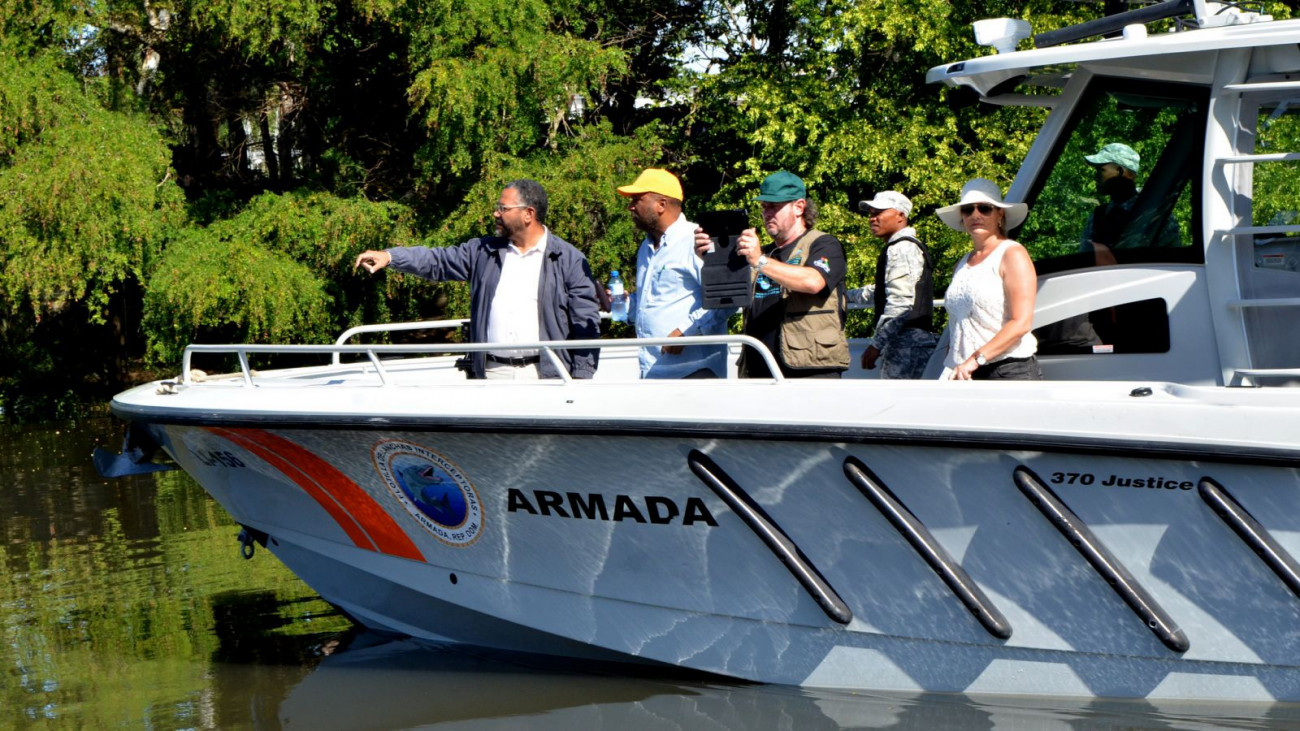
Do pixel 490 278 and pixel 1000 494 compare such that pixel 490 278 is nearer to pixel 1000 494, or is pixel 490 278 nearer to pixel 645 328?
pixel 645 328

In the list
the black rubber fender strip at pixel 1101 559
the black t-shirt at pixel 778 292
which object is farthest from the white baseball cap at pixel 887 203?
the black rubber fender strip at pixel 1101 559

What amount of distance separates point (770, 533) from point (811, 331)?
31.8 inches

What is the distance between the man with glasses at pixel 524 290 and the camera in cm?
563

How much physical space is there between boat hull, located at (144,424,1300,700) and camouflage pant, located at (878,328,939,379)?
2.81 feet

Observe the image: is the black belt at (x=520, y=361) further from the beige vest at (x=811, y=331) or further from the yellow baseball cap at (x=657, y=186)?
the beige vest at (x=811, y=331)

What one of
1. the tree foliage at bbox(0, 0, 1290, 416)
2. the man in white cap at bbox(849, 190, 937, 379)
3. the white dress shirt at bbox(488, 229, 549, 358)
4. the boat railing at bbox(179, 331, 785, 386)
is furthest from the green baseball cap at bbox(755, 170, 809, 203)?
the tree foliage at bbox(0, 0, 1290, 416)

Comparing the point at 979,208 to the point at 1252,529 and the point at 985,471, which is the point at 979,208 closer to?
the point at 985,471

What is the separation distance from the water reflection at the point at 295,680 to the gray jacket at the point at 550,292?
3.92 ft

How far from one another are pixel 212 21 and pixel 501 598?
13105mm

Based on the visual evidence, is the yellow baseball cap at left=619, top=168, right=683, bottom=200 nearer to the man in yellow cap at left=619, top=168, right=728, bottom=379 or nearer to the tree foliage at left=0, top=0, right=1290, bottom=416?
the man in yellow cap at left=619, top=168, right=728, bottom=379

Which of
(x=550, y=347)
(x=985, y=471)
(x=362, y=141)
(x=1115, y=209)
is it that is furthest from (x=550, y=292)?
(x=362, y=141)

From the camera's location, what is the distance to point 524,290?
5656 millimetres

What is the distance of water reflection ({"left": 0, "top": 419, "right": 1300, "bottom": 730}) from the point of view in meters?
4.68

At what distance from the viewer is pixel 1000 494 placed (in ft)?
14.4
